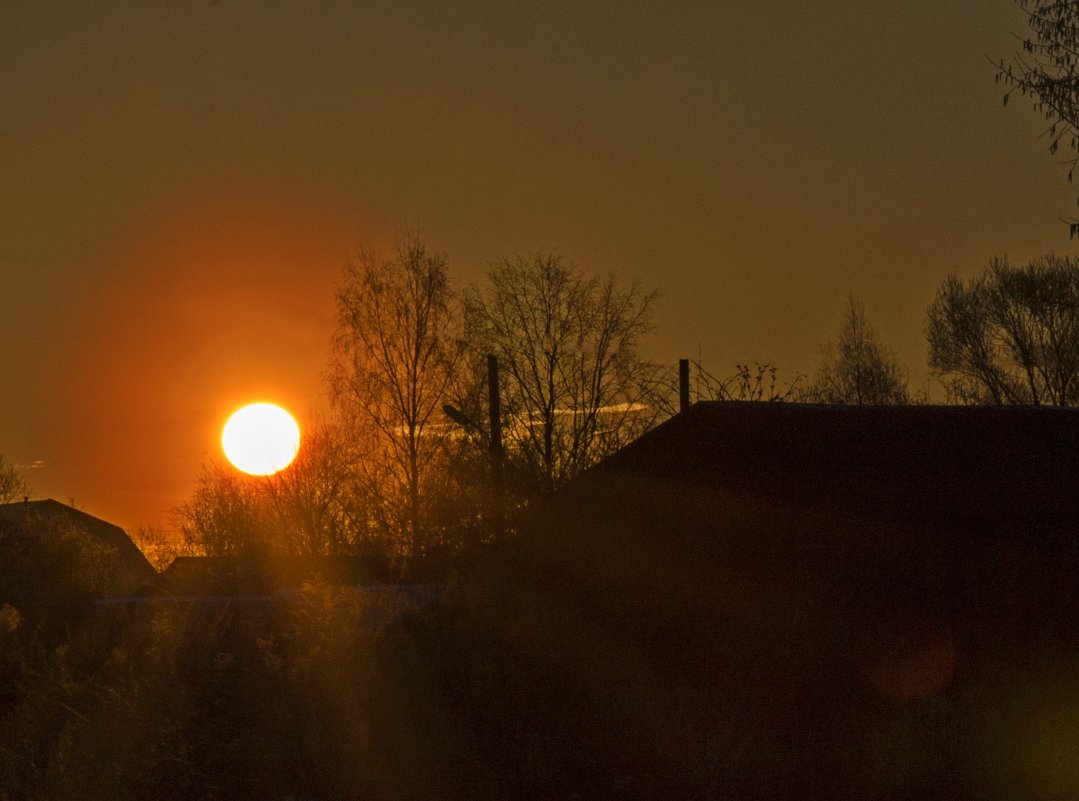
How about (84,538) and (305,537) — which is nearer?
(84,538)

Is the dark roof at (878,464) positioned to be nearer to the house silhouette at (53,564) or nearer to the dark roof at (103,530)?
the house silhouette at (53,564)

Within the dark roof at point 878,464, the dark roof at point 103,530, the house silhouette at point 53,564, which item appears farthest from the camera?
the dark roof at point 103,530

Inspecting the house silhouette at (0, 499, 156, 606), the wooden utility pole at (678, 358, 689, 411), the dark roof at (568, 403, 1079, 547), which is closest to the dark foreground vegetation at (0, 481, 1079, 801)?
the dark roof at (568, 403, 1079, 547)

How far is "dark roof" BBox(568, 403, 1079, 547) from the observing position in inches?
539

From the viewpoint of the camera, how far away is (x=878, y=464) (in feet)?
48.6

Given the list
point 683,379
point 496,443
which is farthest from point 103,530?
point 683,379

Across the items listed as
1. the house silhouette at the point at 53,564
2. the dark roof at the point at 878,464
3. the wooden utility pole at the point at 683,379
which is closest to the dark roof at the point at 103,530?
the house silhouette at the point at 53,564

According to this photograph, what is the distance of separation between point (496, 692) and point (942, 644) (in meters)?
5.25

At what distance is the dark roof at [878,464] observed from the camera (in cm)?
1368

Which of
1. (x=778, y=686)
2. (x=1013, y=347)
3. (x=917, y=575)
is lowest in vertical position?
(x=778, y=686)

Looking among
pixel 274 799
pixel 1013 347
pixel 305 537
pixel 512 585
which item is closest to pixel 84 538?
pixel 305 537

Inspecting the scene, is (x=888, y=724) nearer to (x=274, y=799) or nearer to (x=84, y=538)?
(x=274, y=799)

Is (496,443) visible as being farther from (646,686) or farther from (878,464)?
(878,464)

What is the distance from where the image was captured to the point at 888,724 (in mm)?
12945
